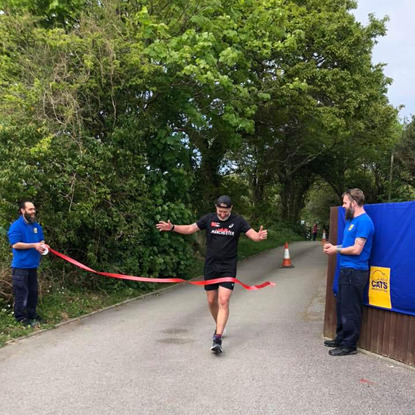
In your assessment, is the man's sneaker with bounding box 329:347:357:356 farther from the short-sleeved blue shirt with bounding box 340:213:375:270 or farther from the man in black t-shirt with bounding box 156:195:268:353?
the man in black t-shirt with bounding box 156:195:268:353

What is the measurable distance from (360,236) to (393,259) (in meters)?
0.46

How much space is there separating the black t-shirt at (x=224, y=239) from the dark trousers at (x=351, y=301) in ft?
4.41

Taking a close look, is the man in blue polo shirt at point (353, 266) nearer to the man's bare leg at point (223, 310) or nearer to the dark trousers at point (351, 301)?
the dark trousers at point (351, 301)

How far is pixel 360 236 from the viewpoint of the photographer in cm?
502

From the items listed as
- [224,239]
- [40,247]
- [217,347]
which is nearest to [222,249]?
[224,239]

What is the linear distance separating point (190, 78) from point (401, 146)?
22.9m

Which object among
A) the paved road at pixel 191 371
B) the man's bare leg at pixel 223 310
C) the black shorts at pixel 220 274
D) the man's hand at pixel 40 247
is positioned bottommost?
the paved road at pixel 191 371

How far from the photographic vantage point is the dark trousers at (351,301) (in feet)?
16.8

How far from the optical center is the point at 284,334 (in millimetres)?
6324

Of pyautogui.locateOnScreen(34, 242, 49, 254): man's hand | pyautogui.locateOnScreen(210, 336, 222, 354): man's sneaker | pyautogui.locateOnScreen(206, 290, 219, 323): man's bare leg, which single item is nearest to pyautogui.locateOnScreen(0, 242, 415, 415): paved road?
pyautogui.locateOnScreen(210, 336, 222, 354): man's sneaker

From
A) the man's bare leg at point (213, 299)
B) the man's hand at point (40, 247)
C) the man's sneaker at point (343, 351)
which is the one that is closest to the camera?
the man's sneaker at point (343, 351)

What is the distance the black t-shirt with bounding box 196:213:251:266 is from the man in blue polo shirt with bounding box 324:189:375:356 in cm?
112

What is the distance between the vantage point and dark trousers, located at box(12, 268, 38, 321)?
618 cm

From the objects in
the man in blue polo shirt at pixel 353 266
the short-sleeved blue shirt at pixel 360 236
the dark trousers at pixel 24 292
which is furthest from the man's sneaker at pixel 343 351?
the dark trousers at pixel 24 292
